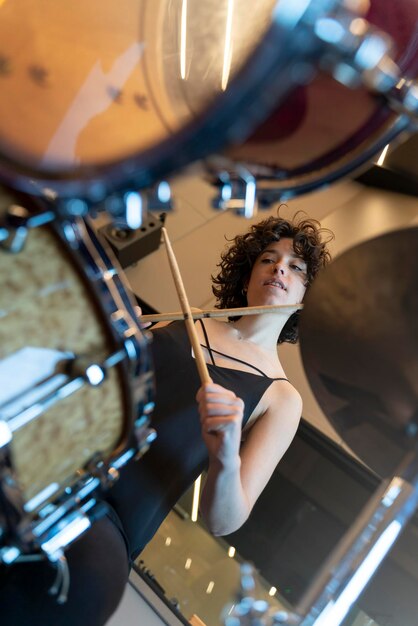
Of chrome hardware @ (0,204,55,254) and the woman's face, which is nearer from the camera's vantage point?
chrome hardware @ (0,204,55,254)

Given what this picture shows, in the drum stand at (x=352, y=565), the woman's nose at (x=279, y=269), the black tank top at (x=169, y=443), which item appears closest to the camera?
the drum stand at (x=352, y=565)

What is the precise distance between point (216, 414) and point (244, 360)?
13.8 inches

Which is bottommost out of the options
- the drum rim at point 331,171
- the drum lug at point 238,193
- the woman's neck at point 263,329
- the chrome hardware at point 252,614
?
the chrome hardware at point 252,614

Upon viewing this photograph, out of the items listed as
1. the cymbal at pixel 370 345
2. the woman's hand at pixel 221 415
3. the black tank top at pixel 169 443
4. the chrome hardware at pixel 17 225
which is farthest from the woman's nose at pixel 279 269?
the chrome hardware at pixel 17 225

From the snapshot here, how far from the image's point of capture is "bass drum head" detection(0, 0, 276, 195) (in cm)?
45

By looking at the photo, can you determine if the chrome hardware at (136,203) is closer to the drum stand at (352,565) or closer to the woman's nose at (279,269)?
the drum stand at (352,565)

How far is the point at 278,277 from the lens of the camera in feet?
3.46

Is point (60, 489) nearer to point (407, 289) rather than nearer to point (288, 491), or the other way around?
point (407, 289)

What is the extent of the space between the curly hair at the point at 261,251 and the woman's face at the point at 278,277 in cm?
1

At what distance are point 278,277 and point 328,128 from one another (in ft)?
1.97

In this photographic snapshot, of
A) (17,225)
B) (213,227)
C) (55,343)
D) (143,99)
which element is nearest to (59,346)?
(55,343)

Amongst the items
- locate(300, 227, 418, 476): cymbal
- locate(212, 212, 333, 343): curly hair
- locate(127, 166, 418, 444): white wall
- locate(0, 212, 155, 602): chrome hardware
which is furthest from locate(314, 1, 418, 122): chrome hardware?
locate(127, 166, 418, 444): white wall

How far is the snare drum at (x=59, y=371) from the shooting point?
0.50 meters

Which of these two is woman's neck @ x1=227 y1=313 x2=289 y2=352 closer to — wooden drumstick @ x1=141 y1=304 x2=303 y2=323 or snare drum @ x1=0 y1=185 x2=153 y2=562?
wooden drumstick @ x1=141 y1=304 x2=303 y2=323
